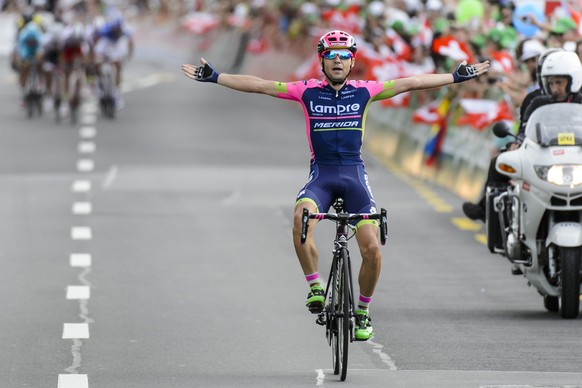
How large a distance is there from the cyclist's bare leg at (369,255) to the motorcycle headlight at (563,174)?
252 centimetres

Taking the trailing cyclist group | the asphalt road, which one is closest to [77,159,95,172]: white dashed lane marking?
the asphalt road

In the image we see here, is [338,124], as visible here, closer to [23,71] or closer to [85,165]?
[85,165]

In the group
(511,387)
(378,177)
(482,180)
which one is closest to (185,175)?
(378,177)

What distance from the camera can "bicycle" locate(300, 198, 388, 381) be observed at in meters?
11.4

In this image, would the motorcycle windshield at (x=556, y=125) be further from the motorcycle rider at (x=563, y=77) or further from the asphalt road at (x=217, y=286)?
the asphalt road at (x=217, y=286)

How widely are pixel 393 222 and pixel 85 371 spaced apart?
9.46 meters

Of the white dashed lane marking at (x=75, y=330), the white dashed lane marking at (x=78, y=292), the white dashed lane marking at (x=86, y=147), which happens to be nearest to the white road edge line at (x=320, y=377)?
the white dashed lane marking at (x=75, y=330)

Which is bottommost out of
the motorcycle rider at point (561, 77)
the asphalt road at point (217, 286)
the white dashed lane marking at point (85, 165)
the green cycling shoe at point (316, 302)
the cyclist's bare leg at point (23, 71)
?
the white dashed lane marking at point (85, 165)

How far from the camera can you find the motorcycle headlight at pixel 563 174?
14109 mm

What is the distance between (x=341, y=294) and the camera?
38.0ft

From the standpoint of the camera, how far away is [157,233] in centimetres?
1980

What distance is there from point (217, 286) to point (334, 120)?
3951mm

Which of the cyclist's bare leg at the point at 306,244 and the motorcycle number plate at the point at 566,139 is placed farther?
the motorcycle number plate at the point at 566,139

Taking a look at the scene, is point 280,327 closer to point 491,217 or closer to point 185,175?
point 491,217
